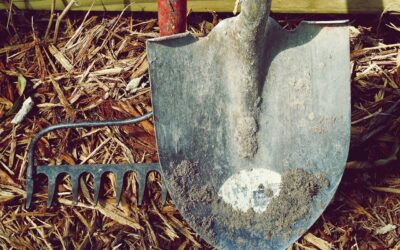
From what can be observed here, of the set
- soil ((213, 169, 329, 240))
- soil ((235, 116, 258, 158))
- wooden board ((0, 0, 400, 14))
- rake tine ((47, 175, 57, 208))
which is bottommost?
rake tine ((47, 175, 57, 208))

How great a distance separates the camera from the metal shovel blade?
4.34 ft

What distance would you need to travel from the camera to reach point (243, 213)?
1326 millimetres

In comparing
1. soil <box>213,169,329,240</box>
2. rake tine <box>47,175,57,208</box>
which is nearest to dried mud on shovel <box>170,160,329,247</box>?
soil <box>213,169,329,240</box>

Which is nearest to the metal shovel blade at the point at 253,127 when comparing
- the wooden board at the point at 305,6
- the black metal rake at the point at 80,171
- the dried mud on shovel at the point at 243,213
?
the dried mud on shovel at the point at 243,213

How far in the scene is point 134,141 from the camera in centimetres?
166

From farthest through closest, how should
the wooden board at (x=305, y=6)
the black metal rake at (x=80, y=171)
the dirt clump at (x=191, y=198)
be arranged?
the wooden board at (x=305, y=6) < the black metal rake at (x=80, y=171) < the dirt clump at (x=191, y=198)

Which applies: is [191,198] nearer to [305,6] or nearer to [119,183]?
[119,183]

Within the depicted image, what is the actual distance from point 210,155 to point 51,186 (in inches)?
22.0

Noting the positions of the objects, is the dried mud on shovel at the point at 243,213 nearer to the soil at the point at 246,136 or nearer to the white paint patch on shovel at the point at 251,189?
the white paint patch on shovel at the point at 251,189

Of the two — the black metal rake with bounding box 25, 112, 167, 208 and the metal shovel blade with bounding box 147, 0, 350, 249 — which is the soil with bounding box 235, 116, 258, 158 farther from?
the black metal rake with bounding box 25, 112, 167, 208

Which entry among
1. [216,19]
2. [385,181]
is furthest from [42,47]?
[385,181]

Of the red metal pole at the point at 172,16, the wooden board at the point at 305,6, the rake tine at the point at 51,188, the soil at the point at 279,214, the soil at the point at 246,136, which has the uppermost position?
the red metal pole at the point at 172,16

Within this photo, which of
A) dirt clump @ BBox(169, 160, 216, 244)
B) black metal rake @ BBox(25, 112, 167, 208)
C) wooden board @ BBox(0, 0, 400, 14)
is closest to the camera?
dirt clump @ BBox(169, 160, 216, 244)

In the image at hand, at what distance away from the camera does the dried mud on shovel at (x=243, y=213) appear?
1.32 metres
